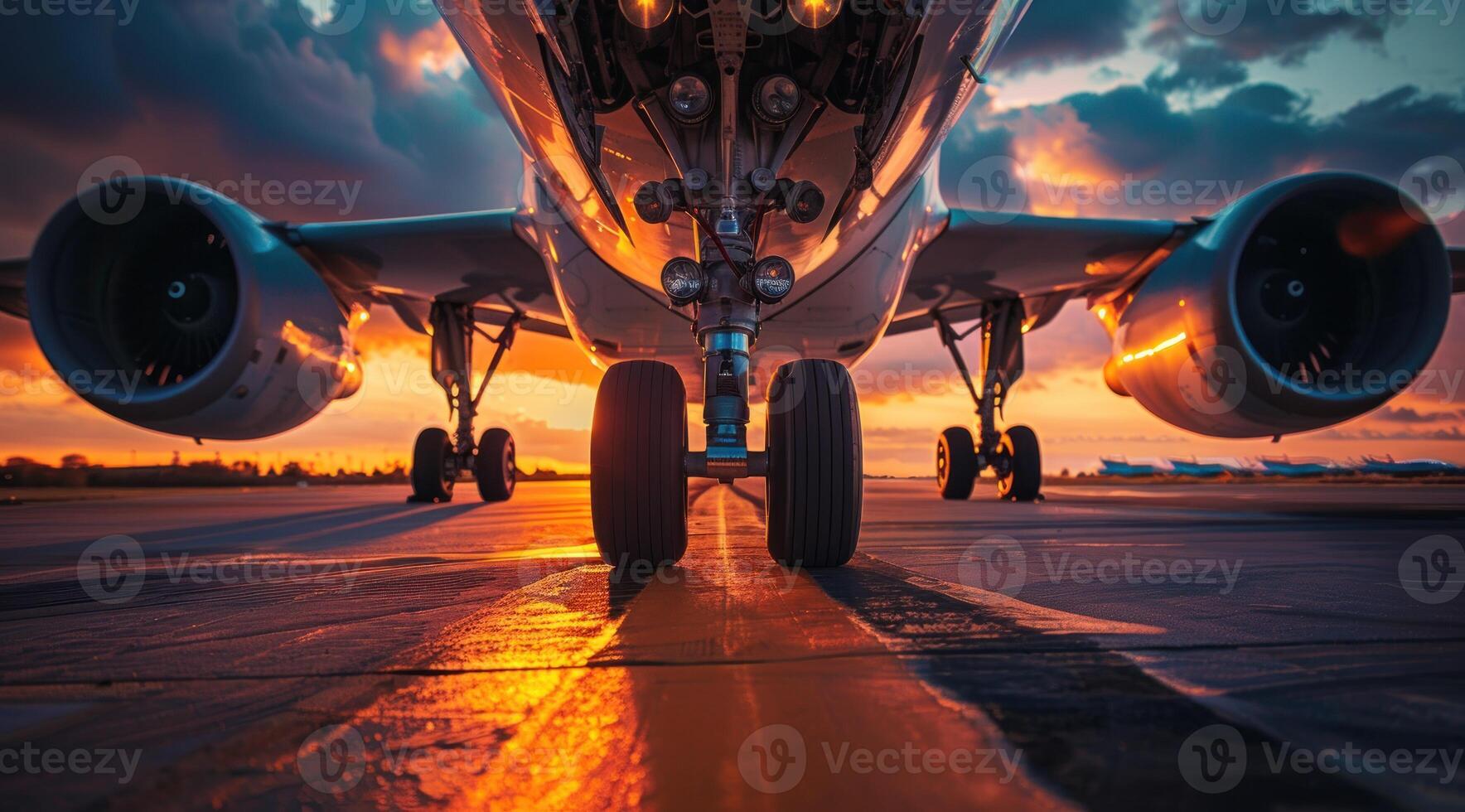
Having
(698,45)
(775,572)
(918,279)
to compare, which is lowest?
(775,572)

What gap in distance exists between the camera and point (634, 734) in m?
0.73

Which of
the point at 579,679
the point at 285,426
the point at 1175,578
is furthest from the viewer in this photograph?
the point at 285,426

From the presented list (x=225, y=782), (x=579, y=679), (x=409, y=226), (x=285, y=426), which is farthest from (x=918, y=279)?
(x=225, y=782)

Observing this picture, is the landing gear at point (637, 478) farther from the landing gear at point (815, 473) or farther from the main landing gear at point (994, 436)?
the main landing gear at point (994, 436)

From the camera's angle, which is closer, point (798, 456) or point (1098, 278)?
point (798, 456)

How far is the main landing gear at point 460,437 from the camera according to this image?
659 cm

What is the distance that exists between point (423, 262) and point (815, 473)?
480 centimetres

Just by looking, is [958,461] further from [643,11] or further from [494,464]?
[643,11]

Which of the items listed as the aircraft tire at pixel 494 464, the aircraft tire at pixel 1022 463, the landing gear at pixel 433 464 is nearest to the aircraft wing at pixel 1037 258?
the aircraft tire at pixel 1022 463

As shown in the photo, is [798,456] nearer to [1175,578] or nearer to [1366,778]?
[1175,578]

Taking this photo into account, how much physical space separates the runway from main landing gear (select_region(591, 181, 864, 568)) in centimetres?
14

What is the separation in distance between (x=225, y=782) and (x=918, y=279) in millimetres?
5868

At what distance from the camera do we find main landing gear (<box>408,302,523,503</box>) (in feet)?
21.6

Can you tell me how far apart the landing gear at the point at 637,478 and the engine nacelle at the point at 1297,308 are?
386 centimetres
